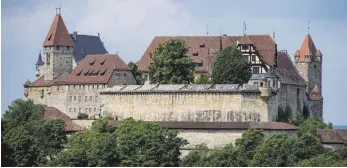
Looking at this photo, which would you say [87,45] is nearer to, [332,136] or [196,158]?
[332,136]

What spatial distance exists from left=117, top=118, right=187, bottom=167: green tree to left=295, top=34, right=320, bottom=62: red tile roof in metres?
23.5

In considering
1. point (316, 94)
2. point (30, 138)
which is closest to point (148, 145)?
point (30, 138)

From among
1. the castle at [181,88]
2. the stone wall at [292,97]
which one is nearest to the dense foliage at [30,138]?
the castle at [181,88]

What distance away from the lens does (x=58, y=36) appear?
322 ft

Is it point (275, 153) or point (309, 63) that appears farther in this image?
point (309, 63)

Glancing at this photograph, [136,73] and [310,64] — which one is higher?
[310,64]

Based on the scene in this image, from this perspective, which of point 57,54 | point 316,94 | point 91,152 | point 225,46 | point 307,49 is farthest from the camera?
point 307,49

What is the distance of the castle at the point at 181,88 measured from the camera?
8656 cm

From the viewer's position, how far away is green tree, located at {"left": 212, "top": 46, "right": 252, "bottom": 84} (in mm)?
89625

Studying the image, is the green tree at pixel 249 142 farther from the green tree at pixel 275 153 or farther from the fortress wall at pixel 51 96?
the fortress wall at pixel 51 96

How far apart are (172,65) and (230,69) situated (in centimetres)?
372

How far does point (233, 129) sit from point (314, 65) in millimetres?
22661

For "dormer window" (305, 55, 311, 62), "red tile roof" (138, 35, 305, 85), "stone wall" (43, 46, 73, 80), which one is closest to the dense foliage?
"stone wall" (43, 46, 73, 80)

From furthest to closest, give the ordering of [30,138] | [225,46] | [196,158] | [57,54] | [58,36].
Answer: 1. [58,36]
2. [57,54]
3. [225,46]
4. [30,138]
5. [196,158]
